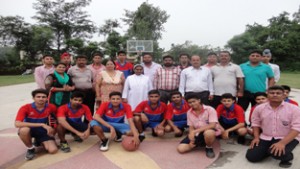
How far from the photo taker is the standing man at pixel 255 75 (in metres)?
4.86

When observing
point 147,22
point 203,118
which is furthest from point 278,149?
point 147,22

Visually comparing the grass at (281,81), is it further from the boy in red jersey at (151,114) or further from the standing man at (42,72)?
the standing man at (42,72)

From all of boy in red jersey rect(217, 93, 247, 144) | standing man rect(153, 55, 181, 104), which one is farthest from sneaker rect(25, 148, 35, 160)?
boy in red jersey rect(217, 93, 247, 144)

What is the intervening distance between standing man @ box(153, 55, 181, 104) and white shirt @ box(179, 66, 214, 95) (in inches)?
10.7

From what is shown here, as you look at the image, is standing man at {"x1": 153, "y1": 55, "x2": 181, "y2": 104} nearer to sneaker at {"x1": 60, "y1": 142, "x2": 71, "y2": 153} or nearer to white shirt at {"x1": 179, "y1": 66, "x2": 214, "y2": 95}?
white shirt at {"x1": 179, "y1": 66, "x2": 214, "y2": 95}

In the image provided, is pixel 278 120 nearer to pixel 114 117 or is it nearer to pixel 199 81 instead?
pixel 199 81

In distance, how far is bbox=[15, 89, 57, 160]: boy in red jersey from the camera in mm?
3947

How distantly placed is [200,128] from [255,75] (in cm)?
164

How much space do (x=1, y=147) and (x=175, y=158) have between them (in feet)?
9.78

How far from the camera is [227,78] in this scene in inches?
193

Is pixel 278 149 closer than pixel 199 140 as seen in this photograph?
Yes

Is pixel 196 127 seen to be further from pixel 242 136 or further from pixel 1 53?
pixel 1 53

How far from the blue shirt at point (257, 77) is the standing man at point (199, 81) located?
0.69 m

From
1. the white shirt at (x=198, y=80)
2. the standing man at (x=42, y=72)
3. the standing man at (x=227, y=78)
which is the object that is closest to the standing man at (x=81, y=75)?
the standing man at (x=42, y=72)
